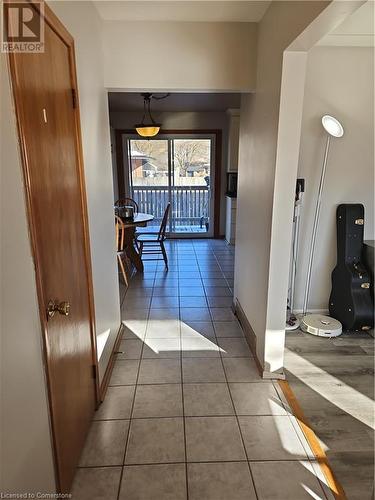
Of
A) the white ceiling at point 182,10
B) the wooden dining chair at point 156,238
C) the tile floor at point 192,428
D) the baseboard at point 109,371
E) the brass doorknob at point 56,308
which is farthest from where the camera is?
the wooden dining chair at point 156,238

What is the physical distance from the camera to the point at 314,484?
1.67 m

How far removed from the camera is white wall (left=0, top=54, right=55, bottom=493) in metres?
1.01

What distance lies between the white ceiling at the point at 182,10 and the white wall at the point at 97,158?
13 cm

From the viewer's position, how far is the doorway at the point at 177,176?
6.88 meters

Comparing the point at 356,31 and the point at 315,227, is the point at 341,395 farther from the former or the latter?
the point at 356,31

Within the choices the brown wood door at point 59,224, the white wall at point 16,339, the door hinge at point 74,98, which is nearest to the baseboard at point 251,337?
the brown wood door at point 59,224

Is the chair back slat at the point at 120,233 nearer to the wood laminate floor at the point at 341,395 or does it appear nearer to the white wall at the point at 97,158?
the white wall at the point at 97,158

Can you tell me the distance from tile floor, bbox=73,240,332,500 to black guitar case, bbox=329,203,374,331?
1046mm

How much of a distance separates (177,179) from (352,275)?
15.2 feet

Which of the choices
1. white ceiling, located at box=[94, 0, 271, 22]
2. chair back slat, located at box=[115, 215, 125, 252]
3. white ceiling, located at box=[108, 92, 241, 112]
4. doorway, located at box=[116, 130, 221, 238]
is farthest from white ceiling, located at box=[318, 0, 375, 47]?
doorway, located at box=[116, 130, 221, 238]

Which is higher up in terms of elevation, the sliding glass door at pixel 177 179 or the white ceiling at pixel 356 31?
the white ceiling at pixel 356 31

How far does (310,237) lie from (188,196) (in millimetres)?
4127

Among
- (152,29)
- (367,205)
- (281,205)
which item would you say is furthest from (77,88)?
(367,205)

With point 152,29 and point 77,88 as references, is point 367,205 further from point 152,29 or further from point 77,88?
point 77,88
